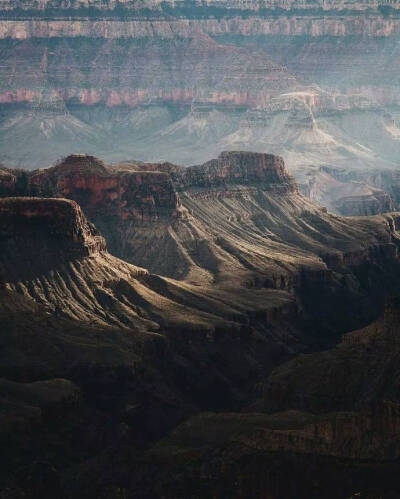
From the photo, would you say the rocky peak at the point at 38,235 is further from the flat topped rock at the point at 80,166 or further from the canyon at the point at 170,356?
the flat topped rock at the point at 80,166

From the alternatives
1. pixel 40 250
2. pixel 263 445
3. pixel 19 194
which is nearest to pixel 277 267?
pixel 19 194

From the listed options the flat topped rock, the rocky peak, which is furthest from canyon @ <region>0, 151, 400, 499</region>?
the flat topped rock

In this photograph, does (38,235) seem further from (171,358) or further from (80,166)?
(80,166)

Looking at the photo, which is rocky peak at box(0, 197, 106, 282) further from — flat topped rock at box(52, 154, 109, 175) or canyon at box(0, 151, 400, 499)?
flat topped rock at box(52, 154, 109, 175)

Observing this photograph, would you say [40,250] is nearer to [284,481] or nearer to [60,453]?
[60,453]

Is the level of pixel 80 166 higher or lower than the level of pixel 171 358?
higher

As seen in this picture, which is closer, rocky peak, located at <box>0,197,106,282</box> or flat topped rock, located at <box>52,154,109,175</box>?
rocky peak, located at <box>0,197,106,282</box>

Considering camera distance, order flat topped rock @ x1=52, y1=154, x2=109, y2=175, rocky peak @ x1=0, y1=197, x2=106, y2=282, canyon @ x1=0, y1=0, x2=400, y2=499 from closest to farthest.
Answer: canyon @ x1=0, y1=0, x2=400, y2=499 < rocky peak @ x1=0, y1=197, x2=106, y2=282 < flat topped rock @ x1=52, y1=154, x2=109, y2=175

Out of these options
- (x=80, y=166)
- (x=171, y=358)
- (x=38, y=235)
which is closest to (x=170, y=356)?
(x=171, y=358)

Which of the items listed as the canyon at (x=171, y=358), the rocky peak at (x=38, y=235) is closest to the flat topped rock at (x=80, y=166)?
the canyon at (x=171, y=358)

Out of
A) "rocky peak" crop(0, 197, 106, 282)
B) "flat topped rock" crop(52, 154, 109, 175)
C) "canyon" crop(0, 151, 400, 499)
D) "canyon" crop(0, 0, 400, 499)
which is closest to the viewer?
"canyon" crop(0, 0, 400, 499)
